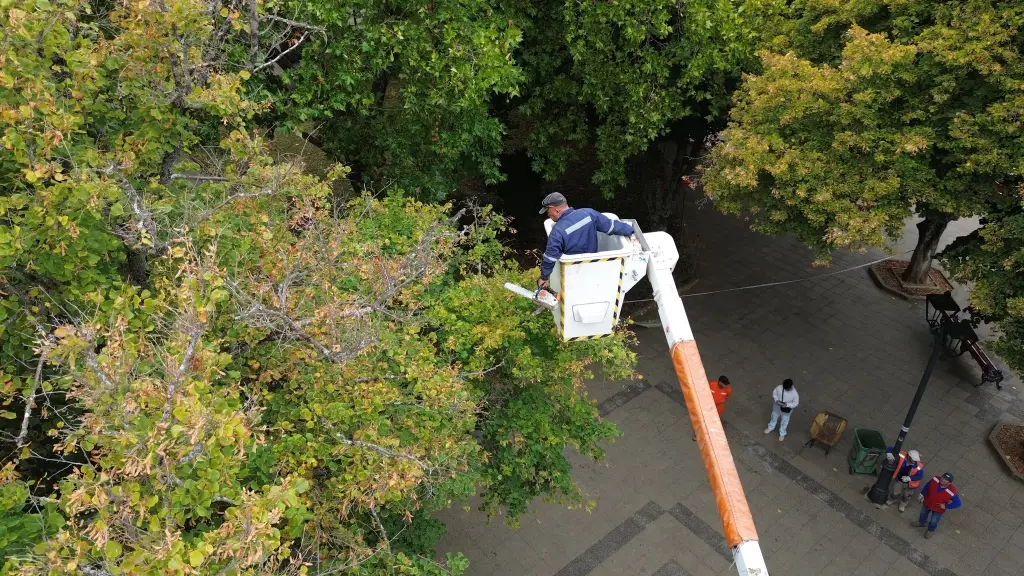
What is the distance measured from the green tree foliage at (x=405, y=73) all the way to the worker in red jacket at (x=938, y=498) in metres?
9.47

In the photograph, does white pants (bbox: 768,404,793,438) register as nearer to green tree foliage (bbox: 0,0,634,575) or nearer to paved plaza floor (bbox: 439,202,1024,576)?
paved plaza floor (bbox: 439,202,1024,576)

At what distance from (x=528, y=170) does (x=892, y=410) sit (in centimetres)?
996

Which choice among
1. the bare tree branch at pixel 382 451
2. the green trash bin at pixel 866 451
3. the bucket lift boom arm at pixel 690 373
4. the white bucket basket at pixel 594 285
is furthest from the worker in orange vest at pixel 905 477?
the bare tree branch at pixel 382 451

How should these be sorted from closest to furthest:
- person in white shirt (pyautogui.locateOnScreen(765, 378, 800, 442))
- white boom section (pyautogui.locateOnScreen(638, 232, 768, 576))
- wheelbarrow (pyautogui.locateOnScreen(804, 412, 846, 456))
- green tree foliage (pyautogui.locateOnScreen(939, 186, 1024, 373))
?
1. white boom section (pyautogui.locateOnScreen(638, 232, 768, 576))
2. green tree foliage (pyautogui.locateOnScreen(939, 186, 1024, 373))
3. person in white shirt (pyautogui.locateOnScreen(765, 378, 800, 442))
4. wheelbarrow (pyautogui.locateOnScreen(804, 412, 846, 456))

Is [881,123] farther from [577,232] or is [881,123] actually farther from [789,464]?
[577,232]

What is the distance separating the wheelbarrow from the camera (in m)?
12.5

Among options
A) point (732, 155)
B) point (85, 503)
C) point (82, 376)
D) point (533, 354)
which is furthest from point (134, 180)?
point (732, 155)

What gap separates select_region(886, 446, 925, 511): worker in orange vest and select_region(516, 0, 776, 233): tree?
708 centimetres

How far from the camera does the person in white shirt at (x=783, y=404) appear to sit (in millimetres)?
12414

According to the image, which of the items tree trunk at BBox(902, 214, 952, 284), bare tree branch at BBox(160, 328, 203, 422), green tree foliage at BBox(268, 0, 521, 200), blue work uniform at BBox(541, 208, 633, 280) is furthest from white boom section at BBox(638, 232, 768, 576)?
tree trunk at BBox(902, 214, 952, 284)

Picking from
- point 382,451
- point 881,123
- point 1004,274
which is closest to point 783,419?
point 1004,274

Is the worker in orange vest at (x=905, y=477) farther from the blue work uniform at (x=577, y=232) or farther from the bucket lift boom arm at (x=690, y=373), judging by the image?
the blue work uniform at (x=577, y=232)

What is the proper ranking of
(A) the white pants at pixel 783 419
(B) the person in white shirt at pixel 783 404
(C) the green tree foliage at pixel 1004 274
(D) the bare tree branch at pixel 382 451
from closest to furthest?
(D) the bare tree branch at pixel 382 451 → (C) the green tree foliage at pixel 1004 274 → (B) the person in white shirt at pixel 783 404 → (A) the white pants at pixel 783 419

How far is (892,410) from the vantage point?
13.7 metres
